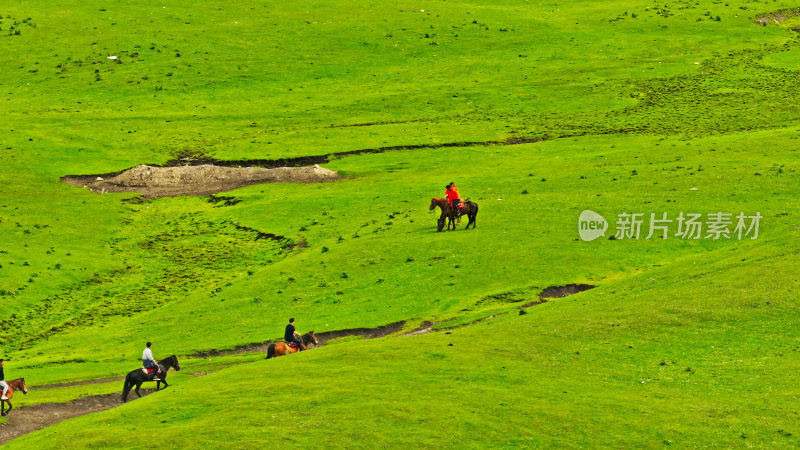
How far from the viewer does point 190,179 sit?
8950cm

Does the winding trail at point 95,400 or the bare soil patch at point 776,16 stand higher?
the bare soil patch at point 776,16

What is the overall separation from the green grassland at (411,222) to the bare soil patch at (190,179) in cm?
145

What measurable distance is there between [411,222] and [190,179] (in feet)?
86.6

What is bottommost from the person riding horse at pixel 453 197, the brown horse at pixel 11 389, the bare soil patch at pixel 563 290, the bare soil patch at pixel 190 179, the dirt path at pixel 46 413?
the dirt path at pixel 46 413

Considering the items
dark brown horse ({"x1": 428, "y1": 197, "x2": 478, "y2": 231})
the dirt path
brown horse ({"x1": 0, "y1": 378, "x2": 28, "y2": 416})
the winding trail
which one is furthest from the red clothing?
brown horse ({"x1": 0, "y1": 378, "x2": 28, "y2": 416})

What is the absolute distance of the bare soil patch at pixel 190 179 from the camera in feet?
288

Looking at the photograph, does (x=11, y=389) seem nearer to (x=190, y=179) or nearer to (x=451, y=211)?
(x=451, y=211)

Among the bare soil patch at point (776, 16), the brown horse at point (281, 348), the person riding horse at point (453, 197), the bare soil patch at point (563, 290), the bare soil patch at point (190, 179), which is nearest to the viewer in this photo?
the brown horse at point (281, 348)

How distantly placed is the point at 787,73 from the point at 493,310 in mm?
74380

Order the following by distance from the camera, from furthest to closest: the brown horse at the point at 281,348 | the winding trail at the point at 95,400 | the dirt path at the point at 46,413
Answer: the brown horse at the point at 281,348
the winding trail at the point at 95,400
the dirt path at the point at 46,413

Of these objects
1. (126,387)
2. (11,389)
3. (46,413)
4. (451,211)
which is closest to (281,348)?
Result: (126,387)

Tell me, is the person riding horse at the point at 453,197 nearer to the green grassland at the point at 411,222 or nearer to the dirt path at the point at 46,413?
the green grassland at the point at 411,222

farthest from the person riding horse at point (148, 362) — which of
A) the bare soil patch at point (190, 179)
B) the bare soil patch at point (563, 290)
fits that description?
the bare soil patch at point (190, 179)

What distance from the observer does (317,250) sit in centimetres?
6756
